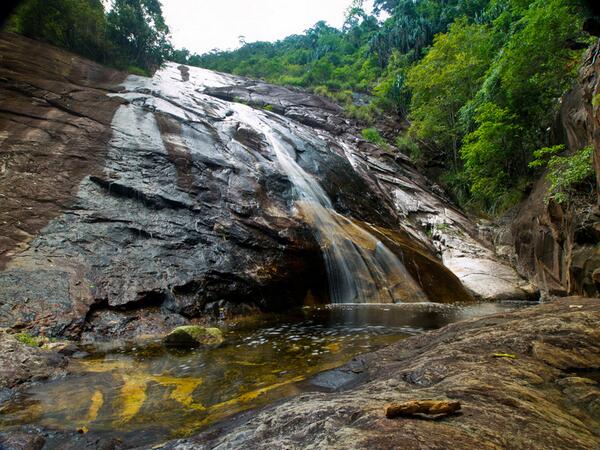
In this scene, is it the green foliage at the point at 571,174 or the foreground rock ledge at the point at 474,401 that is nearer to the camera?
the foreground rock ledge at the point at 474,401

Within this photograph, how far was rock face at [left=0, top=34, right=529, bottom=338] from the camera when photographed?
7500 mm

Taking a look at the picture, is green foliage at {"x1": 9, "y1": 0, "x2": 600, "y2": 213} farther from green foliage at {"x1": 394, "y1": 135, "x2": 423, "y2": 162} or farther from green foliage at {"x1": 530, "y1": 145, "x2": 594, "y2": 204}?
green foliage at {"x1": 530, "y1": 145, "x2": 594, "y2": 204}

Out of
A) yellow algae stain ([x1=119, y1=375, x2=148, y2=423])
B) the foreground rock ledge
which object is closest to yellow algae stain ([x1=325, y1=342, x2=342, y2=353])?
the foreground rock ledge

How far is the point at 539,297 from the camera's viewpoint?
1279 centimetres

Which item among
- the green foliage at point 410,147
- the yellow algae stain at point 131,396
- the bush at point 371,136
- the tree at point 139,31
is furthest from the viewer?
the green foliage at point 410,147

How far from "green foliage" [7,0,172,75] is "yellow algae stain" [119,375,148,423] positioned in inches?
678

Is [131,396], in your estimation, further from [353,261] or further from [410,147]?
[410,147]

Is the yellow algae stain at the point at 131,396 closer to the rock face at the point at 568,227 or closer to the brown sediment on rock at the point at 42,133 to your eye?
the brown sediment on rock at the point at 42,133

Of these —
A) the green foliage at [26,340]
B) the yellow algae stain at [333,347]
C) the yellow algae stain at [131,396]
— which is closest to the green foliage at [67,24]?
the green foliage at [26,340]

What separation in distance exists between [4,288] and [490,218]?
20.7 m

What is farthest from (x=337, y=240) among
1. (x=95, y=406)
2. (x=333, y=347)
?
(x=95, y=406)

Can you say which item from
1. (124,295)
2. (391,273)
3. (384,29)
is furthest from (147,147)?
(384,29)

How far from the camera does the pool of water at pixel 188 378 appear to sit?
3.44 meters

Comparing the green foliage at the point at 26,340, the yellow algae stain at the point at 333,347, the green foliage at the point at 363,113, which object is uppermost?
the green foliage at the point at 363,113
